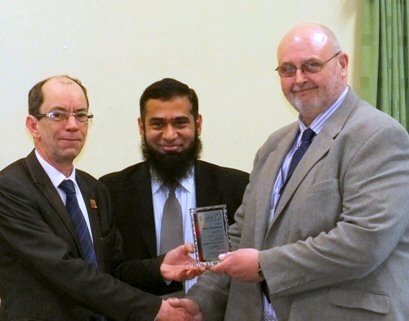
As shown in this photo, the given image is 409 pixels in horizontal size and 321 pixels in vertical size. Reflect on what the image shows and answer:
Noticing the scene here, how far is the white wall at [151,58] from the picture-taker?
3.60 meters

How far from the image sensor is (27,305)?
7.46 ft

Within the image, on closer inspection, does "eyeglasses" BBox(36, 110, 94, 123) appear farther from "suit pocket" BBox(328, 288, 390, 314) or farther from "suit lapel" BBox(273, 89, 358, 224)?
"suit pocket" BBox(328, 288, 390, 314)

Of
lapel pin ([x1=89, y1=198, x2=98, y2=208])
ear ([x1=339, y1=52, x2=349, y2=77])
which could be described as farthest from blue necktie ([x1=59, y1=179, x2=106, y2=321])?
ear ([x1=339, y1=52, x2=349, y2=77])

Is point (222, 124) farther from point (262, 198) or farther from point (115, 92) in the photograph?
point (262, 198)

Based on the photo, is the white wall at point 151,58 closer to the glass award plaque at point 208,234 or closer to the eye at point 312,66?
the glass award plaque at point 208,234

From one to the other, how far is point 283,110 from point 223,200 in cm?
145

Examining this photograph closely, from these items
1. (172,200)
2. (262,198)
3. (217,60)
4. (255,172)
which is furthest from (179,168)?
(217,60)

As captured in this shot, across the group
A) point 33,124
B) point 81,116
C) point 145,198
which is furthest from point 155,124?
point 33,124

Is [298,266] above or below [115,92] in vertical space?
below

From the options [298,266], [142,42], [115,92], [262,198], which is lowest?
[298,266]

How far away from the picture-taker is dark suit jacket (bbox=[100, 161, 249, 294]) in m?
2.87

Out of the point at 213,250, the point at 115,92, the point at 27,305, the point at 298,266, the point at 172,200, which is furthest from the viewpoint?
the point at 115,92

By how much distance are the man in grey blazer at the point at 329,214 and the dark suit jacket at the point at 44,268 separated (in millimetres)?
464

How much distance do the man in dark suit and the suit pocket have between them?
745 mm
